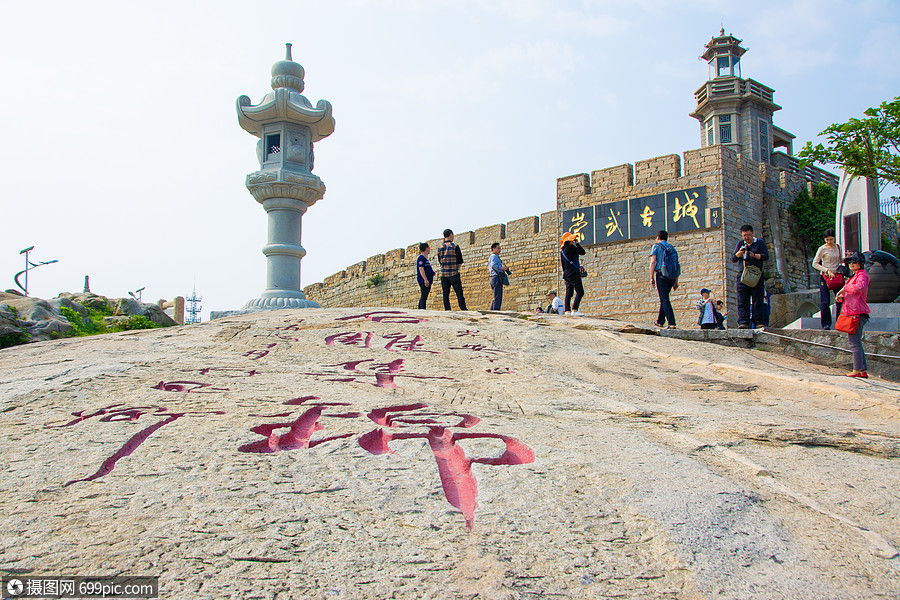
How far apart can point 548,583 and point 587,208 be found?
1390cm

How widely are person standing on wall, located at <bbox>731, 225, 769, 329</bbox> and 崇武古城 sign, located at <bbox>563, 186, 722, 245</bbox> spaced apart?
22.9ft

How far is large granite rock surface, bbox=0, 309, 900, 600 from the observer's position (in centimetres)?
146

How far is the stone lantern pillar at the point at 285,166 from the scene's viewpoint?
8703mm

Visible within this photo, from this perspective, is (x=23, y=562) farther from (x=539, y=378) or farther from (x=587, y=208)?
(x=587, y=208)

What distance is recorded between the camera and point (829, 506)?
1887mm

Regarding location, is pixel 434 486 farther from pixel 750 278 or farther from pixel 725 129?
pixel 725 129

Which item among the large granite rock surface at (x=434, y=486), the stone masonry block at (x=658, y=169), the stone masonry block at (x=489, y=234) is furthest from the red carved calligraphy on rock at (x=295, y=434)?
the stone masonry block at (x=489, y=234)

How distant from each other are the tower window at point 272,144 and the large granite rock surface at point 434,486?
238 inches

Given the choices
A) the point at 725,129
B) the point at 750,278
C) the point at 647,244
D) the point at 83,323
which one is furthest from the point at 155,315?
the point at 725,129

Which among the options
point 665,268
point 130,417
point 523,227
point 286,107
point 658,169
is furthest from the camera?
point 523,227

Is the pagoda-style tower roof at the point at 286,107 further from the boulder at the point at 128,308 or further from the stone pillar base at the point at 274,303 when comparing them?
the boulder at the point at 128,308

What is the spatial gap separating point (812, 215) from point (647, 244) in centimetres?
443

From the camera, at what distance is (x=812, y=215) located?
1470 cm

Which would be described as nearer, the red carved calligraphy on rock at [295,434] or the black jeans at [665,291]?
the red carved calligraphy on rock at [295,434]
